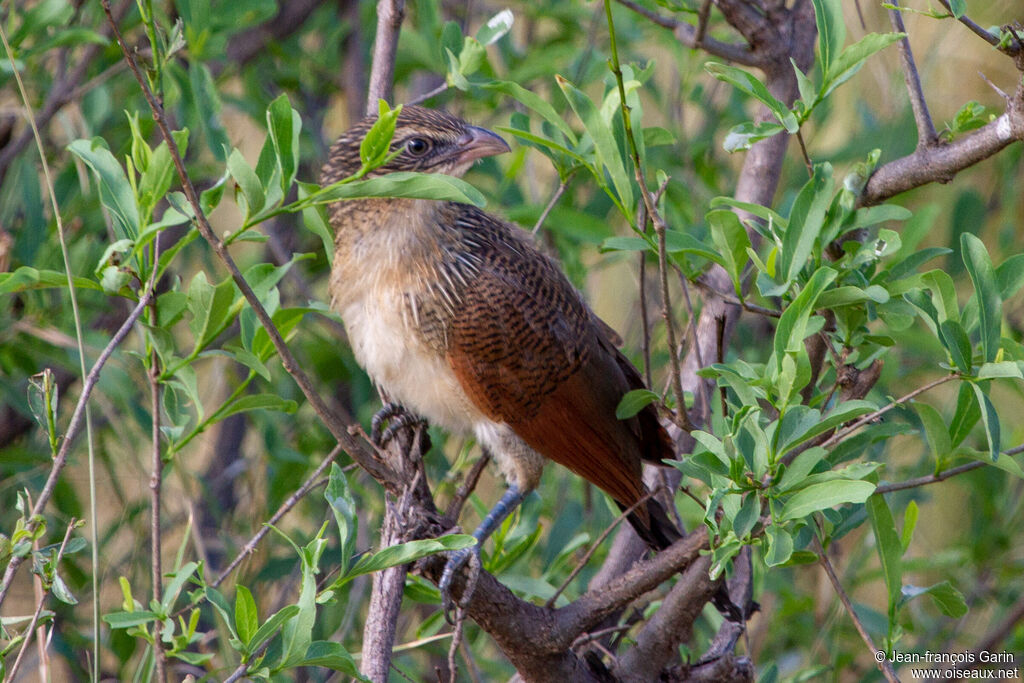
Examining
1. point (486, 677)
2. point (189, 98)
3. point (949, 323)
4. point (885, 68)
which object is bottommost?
point (486, 677)

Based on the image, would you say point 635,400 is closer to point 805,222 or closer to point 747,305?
point 747,305

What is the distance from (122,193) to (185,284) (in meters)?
3.30

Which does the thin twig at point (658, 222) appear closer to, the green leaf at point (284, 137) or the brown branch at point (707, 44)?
the green leaf at point (284, 137)

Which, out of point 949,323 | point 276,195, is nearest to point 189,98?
point 276,195

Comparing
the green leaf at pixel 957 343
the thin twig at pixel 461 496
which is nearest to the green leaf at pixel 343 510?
the thin twig at pixel 461 496

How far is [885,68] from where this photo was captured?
568 cm

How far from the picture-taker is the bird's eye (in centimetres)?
320

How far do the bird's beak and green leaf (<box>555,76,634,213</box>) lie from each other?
848 millimetres

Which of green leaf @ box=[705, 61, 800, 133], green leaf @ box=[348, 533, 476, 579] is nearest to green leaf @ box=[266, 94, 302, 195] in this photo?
green leaf @ box=[348, 533, 476, 579]

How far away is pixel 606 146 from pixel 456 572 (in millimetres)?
1087

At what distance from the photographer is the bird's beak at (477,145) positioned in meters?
3.21

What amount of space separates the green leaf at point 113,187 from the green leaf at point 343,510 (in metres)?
0.67

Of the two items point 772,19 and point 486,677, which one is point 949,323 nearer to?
point 772,19

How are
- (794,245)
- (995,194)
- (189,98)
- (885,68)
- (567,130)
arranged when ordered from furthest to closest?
1. (885,68)
2. (995,194)
3. (189,98)
4. (567,130)
5. (794,245)
